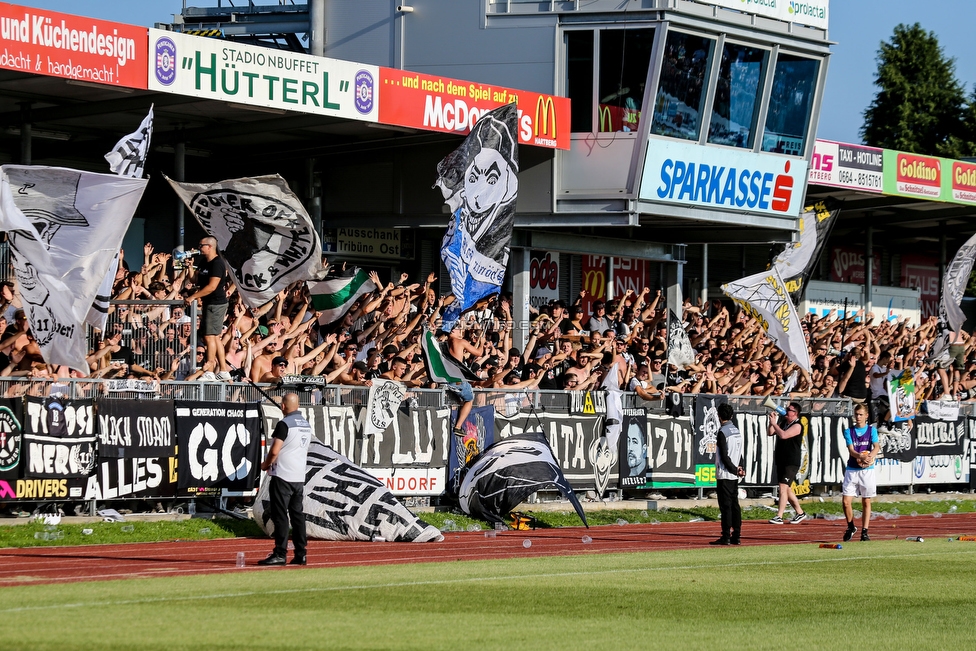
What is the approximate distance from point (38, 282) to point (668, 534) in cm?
1038

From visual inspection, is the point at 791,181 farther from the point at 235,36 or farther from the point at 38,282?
the point at 38,282

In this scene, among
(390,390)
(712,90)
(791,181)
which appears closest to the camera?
(390,390)

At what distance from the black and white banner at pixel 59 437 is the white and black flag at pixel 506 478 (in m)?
6.05

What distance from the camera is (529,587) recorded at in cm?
1339

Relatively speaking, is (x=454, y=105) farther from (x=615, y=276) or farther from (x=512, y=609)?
(x=512, y=609)

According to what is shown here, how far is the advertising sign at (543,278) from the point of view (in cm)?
3416

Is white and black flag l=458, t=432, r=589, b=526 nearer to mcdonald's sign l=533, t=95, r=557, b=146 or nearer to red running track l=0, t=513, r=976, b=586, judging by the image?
red running track l=0, t=513, r=976, b=586

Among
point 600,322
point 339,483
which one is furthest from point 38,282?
point 600,322

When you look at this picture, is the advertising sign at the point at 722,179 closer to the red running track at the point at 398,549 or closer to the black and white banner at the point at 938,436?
the black and white banner at the point at 938,436

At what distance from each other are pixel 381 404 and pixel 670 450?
6845 mm

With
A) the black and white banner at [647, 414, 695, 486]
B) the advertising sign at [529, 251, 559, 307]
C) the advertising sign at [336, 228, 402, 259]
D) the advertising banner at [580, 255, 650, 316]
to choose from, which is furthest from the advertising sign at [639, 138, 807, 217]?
the black and white banner at [647, 414, 695, 486]

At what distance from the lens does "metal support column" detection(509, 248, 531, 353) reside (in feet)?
99.3

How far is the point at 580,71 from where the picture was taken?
3009cm

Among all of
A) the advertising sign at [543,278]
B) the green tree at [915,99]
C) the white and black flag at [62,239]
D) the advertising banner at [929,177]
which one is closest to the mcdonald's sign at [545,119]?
the advertising sign at [543,278]
